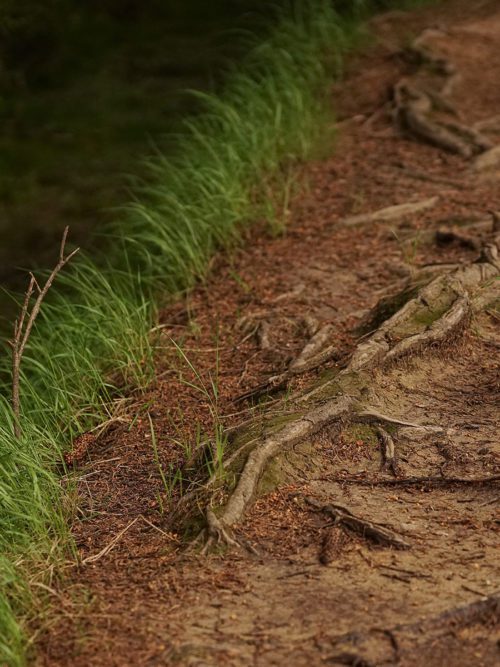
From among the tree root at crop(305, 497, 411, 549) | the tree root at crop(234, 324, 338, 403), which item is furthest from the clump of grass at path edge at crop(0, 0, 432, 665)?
the tree root at crop(305, 497, 411, 549)

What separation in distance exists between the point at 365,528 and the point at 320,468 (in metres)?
0.39

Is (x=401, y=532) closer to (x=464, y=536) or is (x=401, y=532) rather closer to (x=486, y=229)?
(x=464, y=536)

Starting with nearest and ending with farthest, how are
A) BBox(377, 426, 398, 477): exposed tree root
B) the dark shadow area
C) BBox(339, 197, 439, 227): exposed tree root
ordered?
BBox(377, 426, 398, 477): exposed tree root < BBox(339, 197, 439, 227): exposed tree root < the dark shadow area

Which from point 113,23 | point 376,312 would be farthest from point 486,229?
point 113,23

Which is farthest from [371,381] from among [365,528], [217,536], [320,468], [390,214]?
[390,214]

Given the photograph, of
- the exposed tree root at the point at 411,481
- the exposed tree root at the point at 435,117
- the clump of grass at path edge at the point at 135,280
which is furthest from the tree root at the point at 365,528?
the exposed tree root at the point at 435,117

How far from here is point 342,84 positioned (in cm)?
777

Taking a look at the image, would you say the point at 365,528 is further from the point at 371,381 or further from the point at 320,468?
the point at 371,381

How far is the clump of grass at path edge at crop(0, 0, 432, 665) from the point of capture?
2984mm

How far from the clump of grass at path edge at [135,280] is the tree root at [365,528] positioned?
0.75m

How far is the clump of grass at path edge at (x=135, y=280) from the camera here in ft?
9.79

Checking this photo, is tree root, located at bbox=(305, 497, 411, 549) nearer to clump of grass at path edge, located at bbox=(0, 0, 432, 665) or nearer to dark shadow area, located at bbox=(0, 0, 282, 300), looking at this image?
clump of grass at path edge, located at bbox=(0, 0, 432, 665)

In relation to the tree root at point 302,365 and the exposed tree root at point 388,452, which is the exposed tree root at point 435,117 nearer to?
the tree root at point 302,365

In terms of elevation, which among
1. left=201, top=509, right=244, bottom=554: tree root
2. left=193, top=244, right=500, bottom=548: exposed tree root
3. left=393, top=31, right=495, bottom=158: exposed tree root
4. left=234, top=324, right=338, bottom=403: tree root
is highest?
left=201, top=509, right=244, bottom=554: tree root
